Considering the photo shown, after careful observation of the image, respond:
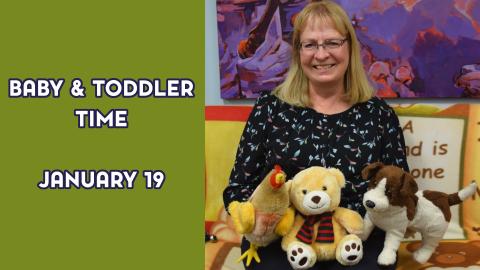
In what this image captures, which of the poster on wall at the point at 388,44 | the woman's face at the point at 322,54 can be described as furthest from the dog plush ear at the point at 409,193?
the poster on wall at the point at 388,44

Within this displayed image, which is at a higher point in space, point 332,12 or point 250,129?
point 332,12

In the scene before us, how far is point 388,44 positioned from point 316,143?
540 millimetres

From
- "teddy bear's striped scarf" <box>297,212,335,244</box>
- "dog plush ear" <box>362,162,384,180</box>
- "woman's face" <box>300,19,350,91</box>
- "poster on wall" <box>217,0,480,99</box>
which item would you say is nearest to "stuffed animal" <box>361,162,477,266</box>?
"dog plush ear" <box>362,162,384,180</box>

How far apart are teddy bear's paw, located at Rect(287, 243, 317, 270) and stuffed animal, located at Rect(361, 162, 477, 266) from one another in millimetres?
174

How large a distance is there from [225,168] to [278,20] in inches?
22.8

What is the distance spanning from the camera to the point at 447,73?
5.51 feet

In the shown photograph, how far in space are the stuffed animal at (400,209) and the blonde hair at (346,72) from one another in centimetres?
34

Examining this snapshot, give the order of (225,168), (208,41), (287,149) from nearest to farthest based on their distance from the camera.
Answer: (287,149) < (225,168) < (208,41)

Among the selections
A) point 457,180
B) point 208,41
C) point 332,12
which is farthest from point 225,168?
point 457,180

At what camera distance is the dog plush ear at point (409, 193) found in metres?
1.21

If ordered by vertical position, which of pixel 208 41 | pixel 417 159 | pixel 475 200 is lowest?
pixel 475 200

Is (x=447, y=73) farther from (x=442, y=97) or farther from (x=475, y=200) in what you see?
(x=475, y=200)

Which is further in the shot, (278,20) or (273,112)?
(278,20)

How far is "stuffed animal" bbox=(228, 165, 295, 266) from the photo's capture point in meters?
1.17
